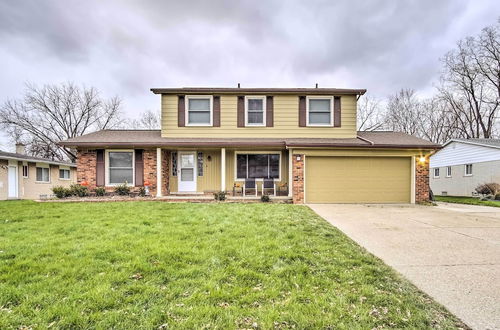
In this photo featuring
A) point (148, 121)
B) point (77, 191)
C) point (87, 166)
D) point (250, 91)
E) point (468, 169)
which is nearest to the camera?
point (77, 191)

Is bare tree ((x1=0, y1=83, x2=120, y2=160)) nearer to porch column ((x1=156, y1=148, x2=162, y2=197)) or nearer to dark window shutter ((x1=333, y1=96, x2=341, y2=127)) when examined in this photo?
porch column ((x1=156, y1=148, x2=162, y2=197))

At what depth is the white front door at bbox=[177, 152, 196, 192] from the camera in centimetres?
1198

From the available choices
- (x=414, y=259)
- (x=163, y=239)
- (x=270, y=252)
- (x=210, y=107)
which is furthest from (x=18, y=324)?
(x=210, y=107)

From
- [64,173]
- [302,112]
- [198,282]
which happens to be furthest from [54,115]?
[198,282]

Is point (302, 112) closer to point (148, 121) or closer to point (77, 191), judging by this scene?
point (77, 191)

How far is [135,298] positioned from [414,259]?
387 centimetres

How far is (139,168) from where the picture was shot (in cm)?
1142

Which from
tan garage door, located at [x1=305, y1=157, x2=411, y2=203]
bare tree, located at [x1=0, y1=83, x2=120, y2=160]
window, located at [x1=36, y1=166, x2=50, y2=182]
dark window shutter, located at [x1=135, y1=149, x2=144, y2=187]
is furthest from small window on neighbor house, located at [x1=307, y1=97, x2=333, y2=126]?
bare tree, located at [x1=0, y1=83, x2=120, y2=160]

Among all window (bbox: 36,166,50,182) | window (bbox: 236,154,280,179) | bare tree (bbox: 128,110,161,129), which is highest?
bare tree (bbox: 128,110,161,129)

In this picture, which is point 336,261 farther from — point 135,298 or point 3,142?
point 3,142

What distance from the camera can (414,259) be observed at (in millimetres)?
3848

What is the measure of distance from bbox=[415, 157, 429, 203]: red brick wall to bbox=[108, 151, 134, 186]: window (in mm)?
12306

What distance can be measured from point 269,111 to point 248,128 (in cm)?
127

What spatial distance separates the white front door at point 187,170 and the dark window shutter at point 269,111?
12.6 ft
